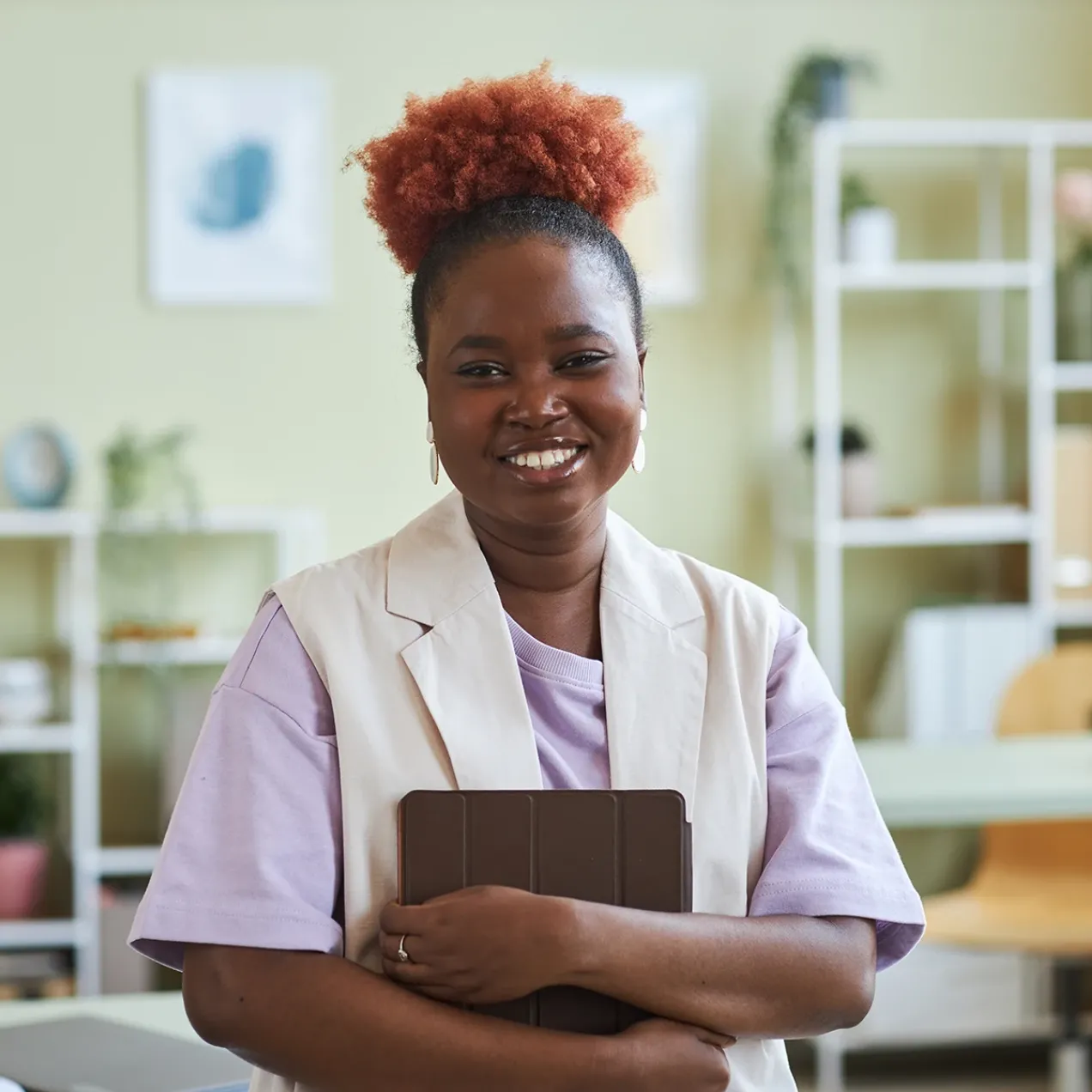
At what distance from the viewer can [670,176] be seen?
395 cm

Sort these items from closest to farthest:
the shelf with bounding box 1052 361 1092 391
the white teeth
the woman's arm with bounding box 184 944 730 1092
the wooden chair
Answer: the woman's arm with bounding box 184 944 730 1092
the white teeth
the wooden chair
the shelf with bounding box 1052 361 1092 391

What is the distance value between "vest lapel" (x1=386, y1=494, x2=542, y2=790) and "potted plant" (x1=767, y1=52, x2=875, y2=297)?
2690mm

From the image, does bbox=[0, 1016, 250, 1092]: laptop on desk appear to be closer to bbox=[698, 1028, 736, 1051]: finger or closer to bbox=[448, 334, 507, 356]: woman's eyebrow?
bbox=[698, 1028, 736, 1051]: finger

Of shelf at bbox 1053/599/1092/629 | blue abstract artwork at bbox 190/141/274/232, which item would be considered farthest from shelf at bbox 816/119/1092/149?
blue abstract artwork at bbox 190/141/274/232

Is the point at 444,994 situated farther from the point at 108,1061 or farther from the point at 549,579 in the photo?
the point at 108,1061

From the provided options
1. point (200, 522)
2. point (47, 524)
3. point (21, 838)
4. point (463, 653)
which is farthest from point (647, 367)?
point (463, 653)

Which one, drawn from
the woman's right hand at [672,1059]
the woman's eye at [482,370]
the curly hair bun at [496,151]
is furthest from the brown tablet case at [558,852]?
the curly hair bun at [496,151]

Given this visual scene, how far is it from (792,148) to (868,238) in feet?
0.92

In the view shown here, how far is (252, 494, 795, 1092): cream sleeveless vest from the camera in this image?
116 cm

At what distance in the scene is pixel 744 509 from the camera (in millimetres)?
4016

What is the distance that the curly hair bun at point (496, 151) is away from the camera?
4.02 ft

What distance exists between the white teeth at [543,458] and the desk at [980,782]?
159cm

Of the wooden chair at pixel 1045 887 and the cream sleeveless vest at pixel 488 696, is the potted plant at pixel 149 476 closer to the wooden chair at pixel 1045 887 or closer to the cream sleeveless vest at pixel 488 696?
the wooden chair at pixel 1045 887

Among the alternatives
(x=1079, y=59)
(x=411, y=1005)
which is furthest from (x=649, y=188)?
(x=1079, y=59)
